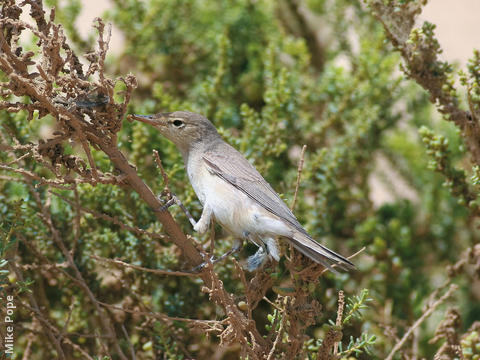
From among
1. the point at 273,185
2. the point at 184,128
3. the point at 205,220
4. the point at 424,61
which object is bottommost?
the point at 205,220

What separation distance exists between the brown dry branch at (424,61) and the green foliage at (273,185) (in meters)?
0.01

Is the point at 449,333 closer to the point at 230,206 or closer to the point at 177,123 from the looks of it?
the point at 230,206

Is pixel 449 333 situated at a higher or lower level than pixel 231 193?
lower

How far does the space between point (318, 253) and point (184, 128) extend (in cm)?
111

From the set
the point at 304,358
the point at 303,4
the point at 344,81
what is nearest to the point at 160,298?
the point at 304,358

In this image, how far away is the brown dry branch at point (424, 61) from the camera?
2596mm

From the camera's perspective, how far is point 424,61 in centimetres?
267

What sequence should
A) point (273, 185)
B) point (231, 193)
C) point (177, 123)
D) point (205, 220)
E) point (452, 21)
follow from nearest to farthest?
point (205, 220), point (231, 193), point (177, 123), point (273, 185), point (452, 21)

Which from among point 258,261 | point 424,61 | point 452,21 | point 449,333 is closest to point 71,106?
point 258,261

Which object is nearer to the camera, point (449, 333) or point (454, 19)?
point (449, 333)

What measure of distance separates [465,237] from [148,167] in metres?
2.50

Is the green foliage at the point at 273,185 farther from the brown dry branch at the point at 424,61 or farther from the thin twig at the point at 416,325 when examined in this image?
the thin twig at the point at 416,325

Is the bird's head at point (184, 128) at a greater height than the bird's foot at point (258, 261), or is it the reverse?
the bird's head at point (184, 128)

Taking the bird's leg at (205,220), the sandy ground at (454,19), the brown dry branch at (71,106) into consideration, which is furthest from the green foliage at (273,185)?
the sandy ground at (454,19)
